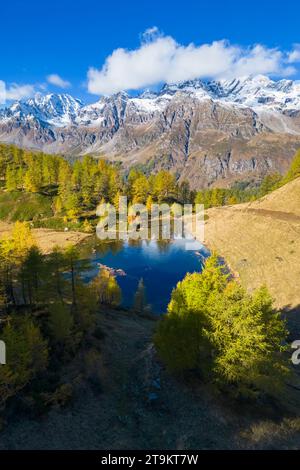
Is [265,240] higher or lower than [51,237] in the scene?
higher

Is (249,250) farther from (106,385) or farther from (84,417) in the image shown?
(84,417)

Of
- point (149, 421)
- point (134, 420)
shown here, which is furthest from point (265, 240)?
point (134, 420)

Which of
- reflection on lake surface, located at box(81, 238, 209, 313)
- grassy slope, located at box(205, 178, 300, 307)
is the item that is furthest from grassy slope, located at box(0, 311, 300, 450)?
grassy slope, located at box(205, 178, 300, 307)

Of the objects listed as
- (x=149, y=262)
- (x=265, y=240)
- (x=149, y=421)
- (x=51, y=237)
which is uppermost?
(x=265, y=240)

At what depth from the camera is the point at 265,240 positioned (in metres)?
86.1

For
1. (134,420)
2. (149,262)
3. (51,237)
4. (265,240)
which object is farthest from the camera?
(51,237)

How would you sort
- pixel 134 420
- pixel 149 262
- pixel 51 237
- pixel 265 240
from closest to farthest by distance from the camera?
pixel 134 420, pixel 265 240, pixel 149 262, pixel 51 237

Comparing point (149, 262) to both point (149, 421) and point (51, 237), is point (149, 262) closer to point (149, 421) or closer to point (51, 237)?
point (51, 237)

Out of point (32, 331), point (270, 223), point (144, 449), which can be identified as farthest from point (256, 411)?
point (270, 223)

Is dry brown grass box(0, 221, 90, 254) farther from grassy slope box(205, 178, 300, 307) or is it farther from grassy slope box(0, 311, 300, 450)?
grassy slope box(0, 311, 300, 450)

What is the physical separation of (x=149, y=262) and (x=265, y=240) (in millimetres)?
31779

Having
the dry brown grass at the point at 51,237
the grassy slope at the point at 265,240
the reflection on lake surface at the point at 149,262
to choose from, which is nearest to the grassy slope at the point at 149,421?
the reflection on lake surface at the point at 149,262

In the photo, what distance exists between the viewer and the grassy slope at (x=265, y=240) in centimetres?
6944

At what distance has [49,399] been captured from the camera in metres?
27.6
